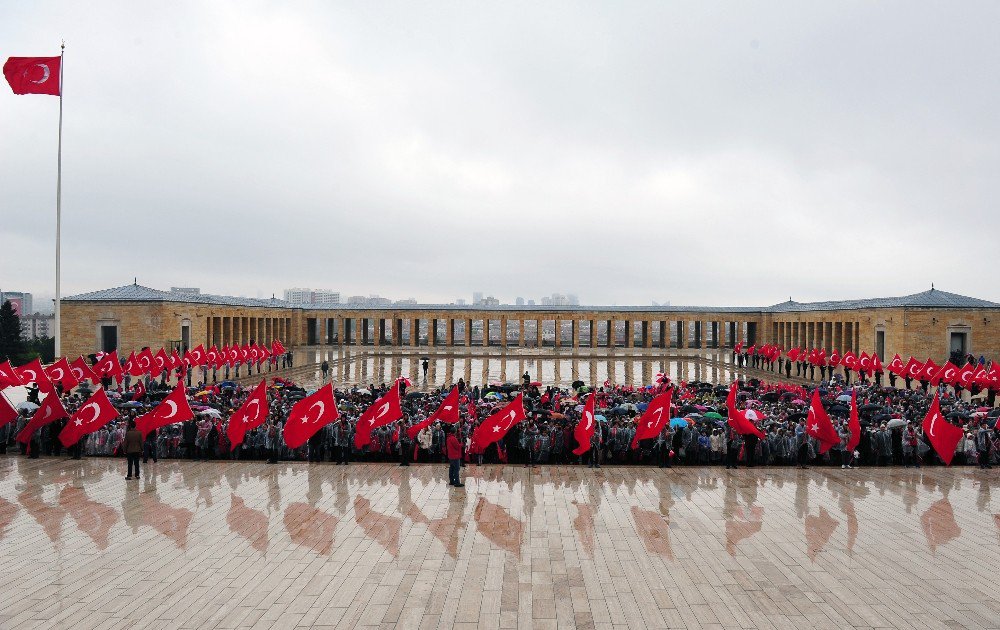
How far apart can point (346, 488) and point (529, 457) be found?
170 inches

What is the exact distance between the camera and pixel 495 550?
30.3ft

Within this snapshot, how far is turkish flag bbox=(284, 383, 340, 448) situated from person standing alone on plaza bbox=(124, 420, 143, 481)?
8.97ft

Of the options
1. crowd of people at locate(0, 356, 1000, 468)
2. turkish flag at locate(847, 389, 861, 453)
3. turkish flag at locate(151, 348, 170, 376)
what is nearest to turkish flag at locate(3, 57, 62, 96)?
turkish flag at locate(151, 348, 170, 376)

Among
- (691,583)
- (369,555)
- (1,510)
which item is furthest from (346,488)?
(691,583)

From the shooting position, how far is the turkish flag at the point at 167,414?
14305mm

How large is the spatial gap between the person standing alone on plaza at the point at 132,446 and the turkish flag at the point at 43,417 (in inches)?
124

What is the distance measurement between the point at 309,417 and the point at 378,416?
142cm

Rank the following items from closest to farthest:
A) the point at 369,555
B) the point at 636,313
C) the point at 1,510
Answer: the point at 369,555, the point at 1,510, the point at 636,313

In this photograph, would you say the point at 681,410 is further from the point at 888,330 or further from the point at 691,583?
the point at 888,330

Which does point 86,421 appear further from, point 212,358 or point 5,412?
point 212,358

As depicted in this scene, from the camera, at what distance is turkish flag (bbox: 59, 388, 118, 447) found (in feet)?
47.7

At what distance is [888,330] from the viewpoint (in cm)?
4081

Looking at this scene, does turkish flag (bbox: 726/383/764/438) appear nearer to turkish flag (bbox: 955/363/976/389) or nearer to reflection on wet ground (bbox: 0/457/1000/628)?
reflection on wet ground (bbox: 0/457/1000/628)

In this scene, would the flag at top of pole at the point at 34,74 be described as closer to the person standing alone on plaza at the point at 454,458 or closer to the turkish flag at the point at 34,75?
the turkish flag at the point at 34,75
